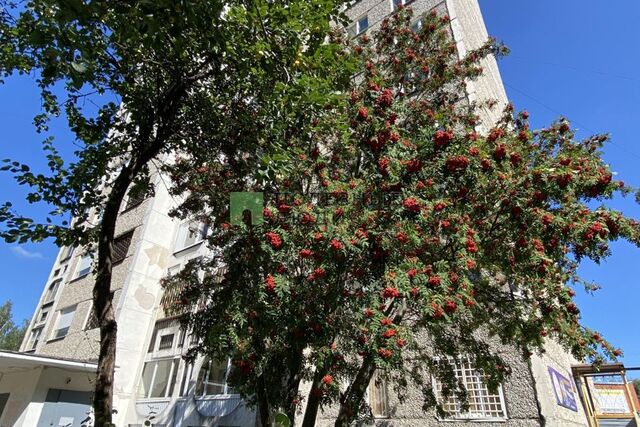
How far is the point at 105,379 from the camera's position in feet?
15.3

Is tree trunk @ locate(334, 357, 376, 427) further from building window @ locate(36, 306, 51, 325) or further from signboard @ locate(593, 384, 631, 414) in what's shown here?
building window @ locate(36, 306, 51, 325)

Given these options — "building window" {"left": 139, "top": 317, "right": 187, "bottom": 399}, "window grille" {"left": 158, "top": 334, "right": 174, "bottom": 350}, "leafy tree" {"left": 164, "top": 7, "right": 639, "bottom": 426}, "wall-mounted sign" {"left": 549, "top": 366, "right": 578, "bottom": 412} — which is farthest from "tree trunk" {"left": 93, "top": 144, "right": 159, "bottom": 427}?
"window grille" {"left": 158, "top": 334, "right": 174, "bottom": 350}

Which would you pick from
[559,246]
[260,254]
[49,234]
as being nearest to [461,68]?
[559,246]

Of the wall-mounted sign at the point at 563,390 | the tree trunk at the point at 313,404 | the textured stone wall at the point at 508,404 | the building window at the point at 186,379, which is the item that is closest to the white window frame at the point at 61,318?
the building window at the point at 186,379

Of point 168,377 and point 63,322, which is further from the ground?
point 63,322

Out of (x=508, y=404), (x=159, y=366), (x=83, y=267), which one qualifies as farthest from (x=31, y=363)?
(x=508, y=404)

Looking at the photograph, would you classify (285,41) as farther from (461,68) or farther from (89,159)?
(461,68)

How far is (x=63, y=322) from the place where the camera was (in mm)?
21031

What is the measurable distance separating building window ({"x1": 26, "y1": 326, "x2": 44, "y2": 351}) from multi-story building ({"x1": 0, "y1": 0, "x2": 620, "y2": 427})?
0.10 m

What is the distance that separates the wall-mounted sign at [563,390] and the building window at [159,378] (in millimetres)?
13104

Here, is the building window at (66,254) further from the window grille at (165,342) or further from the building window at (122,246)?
the window grille at (165,342)

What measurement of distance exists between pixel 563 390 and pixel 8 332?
62884mm

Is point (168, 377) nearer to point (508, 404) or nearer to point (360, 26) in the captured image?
point (508, 404)

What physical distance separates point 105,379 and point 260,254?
9.32 feet
